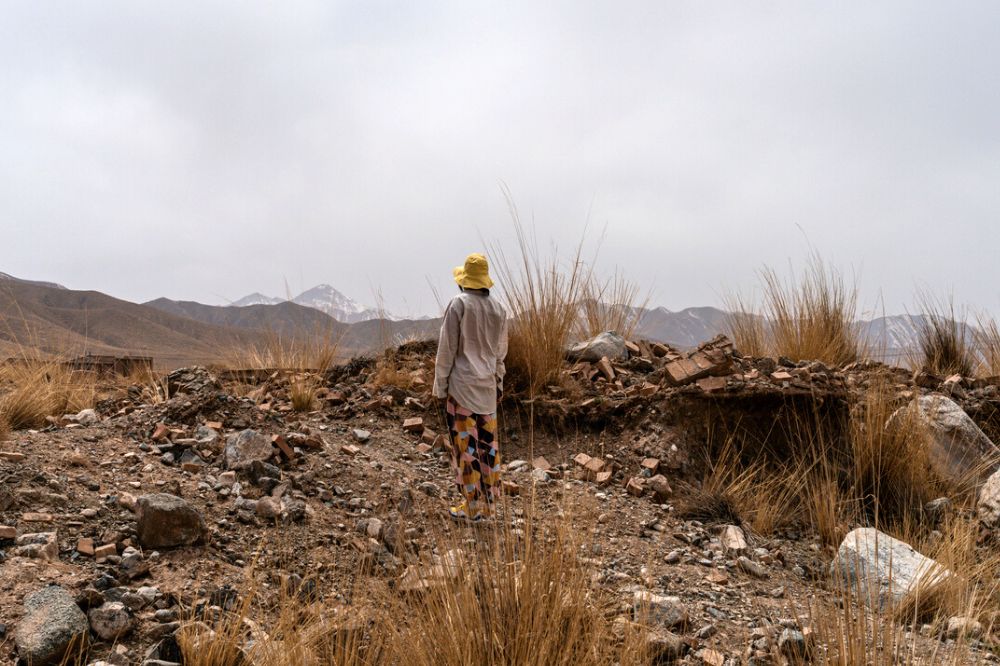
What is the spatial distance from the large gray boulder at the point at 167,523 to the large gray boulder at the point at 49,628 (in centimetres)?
64

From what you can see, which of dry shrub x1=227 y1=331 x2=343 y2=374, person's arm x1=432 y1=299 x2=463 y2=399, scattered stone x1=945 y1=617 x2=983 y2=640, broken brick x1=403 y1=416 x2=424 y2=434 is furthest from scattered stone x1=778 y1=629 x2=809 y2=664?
dry shrub x1=227 y1=331 x2=343 y2=374

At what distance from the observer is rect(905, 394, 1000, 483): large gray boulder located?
16.7ft

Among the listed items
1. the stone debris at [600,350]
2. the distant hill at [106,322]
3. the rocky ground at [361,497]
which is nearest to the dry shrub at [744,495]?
the rocky ground at [361,497]

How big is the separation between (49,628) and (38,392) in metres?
3.80

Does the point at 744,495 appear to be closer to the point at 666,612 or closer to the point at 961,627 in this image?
the point at 961,627

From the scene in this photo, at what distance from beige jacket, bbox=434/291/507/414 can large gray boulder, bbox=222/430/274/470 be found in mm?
1208

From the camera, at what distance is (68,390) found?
19.9ft

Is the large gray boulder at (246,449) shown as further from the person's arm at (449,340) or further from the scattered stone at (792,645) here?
the scattered stone at (792,645)

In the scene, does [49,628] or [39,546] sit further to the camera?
[39,546]

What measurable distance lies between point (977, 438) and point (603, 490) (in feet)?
10.5

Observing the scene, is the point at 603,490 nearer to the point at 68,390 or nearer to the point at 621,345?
the point at 621,345

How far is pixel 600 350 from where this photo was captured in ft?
22.1

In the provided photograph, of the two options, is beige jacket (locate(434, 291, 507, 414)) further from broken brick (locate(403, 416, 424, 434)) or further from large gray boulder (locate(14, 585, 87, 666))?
large gray boulder (locate(14, 585, 87, 666))

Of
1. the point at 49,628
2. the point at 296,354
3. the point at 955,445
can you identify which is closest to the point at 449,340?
the point at 49,628
